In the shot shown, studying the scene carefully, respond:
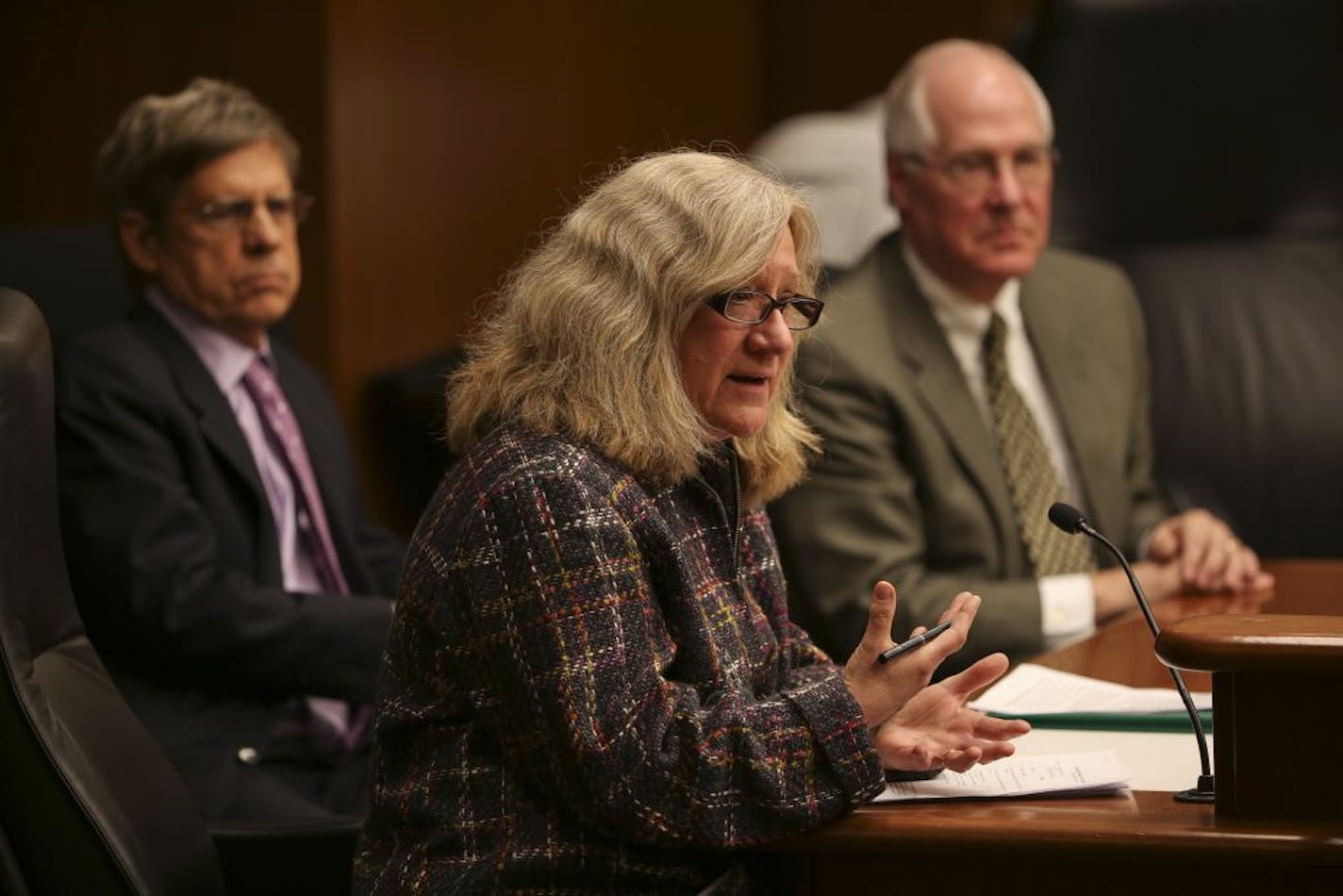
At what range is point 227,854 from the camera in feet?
6.39

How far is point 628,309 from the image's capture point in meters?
1.61

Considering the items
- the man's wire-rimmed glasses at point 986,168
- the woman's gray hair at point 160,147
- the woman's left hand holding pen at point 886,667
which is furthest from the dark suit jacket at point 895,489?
the woman's left hand holding pen at point 886,667

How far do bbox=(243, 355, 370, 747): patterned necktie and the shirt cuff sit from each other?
0.93 metres

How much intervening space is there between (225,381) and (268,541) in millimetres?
225

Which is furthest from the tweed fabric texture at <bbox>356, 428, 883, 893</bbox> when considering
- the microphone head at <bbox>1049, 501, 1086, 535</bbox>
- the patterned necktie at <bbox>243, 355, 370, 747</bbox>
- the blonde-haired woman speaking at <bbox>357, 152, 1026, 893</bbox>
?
the patterned necktie at <bbox>243, 355, 370, 747</bbox>

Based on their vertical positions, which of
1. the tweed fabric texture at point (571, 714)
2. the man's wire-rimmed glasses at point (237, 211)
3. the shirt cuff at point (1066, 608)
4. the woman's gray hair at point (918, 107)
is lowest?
the shirt cuff at point (1066, 608)

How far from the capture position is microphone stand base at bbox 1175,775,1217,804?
152cm

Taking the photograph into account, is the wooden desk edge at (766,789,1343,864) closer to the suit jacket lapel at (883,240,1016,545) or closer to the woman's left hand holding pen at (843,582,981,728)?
the woman's left hand holding pen at (843,582,981,728)

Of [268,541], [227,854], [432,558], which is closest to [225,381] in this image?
[268,541]

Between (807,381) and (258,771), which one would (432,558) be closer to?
(258,771)

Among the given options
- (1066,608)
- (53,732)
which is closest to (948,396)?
(1066,608)

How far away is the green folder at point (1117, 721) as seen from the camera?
1856 mm

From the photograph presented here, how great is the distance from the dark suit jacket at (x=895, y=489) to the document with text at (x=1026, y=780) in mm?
847

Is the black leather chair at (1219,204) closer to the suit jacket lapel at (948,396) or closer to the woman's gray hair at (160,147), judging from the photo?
the suit jacket lapel at (948,396)
